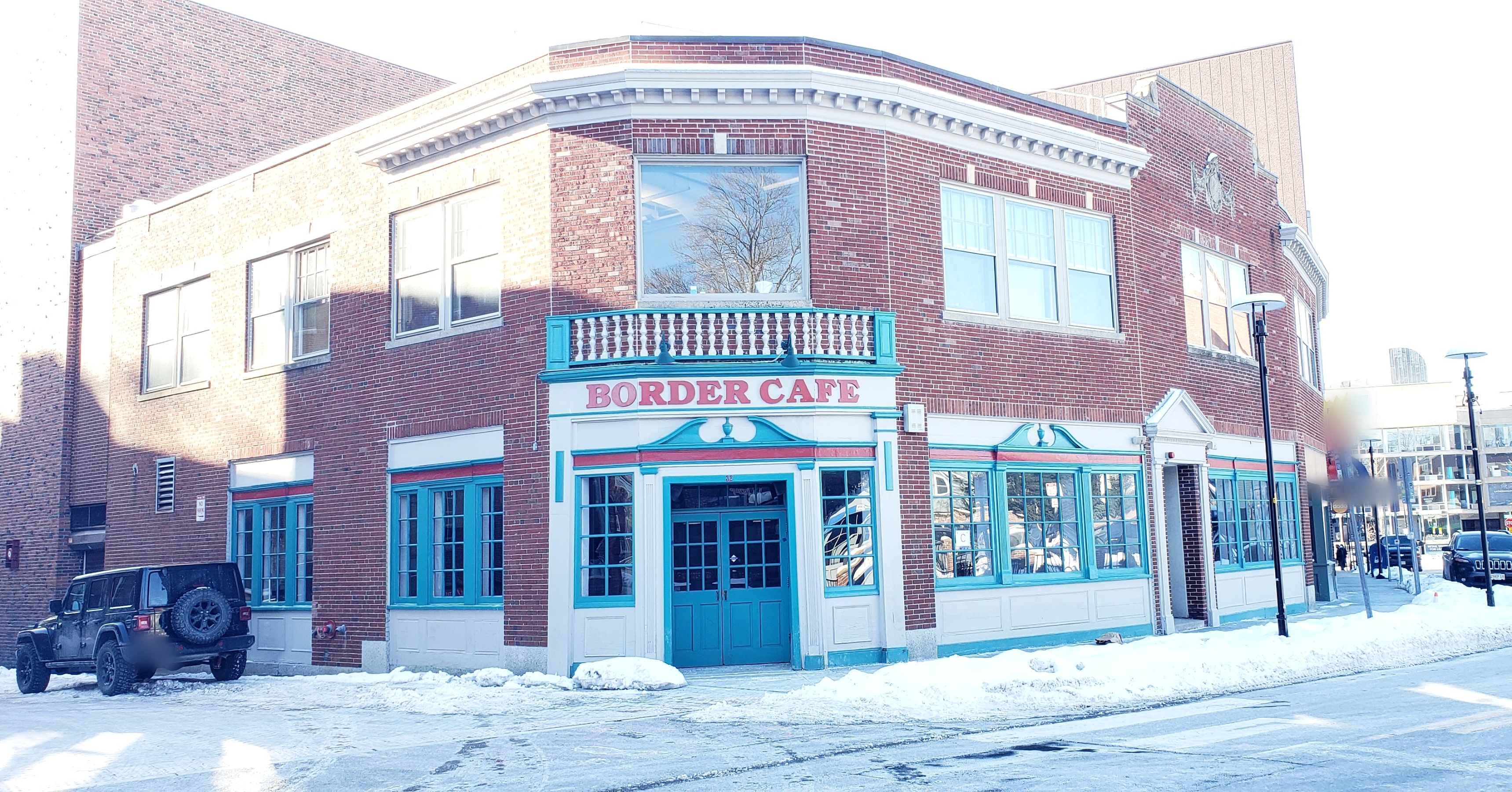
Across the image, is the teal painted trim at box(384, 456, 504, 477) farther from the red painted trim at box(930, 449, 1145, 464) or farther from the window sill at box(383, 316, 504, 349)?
the red painted trim at box(930, 449, 1145, 464)

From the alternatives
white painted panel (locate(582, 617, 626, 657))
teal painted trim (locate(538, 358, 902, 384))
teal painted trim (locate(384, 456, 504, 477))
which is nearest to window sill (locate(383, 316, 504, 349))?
teal painted trim (locate(538, 358, 902, 384))

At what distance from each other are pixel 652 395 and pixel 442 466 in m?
3.78

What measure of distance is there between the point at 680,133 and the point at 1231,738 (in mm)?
10064

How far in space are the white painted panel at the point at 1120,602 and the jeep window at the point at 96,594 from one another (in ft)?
48.6

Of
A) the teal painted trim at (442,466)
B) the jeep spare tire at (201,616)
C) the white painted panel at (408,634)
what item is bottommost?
the white painted panel at (408,634)

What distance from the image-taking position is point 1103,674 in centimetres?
1268

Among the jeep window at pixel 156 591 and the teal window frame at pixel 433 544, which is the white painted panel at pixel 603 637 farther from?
the jeep window at pixel 156 591

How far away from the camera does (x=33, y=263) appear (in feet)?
83.3

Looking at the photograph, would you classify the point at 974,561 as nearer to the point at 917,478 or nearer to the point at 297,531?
the point at 917,478

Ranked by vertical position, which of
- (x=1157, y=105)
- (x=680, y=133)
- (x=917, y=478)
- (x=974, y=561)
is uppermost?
(x=1157, y=105)

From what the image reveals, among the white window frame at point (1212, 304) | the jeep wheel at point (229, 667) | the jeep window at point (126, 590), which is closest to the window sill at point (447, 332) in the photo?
the jeep window at point (126, 590)

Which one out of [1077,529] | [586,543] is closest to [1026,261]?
[1077,529]

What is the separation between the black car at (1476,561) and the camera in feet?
106

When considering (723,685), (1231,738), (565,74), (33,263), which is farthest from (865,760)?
(33,263)
